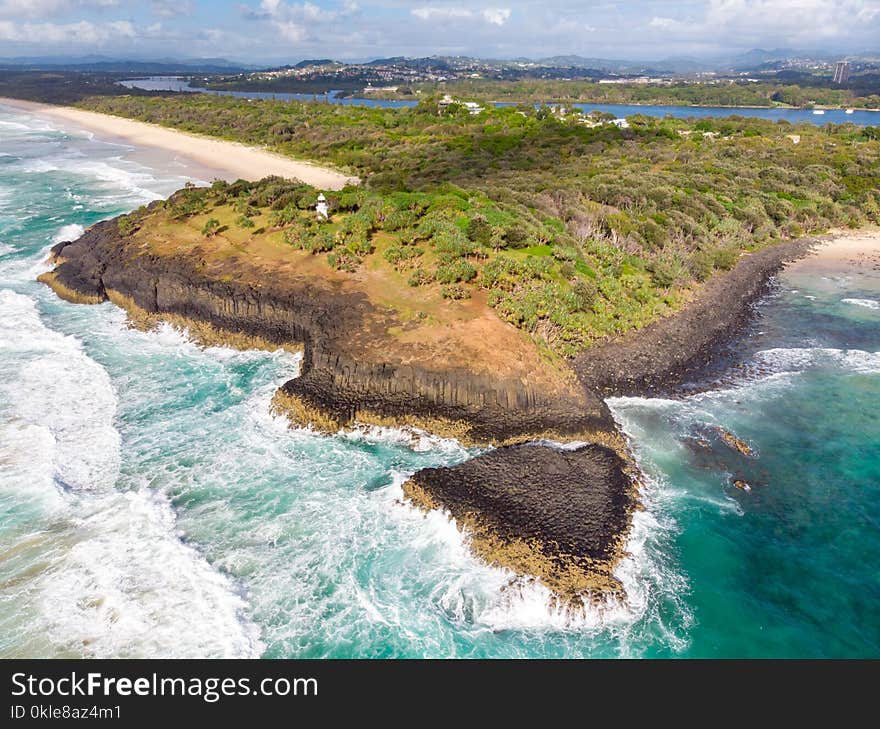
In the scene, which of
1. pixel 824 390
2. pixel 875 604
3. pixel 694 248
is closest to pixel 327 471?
pixel 875 604

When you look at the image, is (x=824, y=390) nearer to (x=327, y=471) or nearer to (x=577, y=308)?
(x=577, y=308)

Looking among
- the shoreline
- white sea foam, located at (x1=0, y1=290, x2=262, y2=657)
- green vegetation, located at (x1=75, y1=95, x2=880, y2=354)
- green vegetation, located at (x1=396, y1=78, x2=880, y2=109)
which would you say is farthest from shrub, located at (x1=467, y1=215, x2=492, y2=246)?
green vegetation, located at (x1=396, y1=78, x2=880, y2=109)

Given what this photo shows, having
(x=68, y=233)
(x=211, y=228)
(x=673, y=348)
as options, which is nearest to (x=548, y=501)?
(x=673, y=348)

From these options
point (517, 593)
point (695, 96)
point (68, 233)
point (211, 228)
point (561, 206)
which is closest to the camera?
point (517, 593)

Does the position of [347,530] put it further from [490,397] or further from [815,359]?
[815,359]

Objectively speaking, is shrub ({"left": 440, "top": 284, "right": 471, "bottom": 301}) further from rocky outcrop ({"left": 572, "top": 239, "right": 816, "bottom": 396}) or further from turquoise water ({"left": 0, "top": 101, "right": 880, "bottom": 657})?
turquoise water ({"left": 0, "top": 101, "right": 880, "bottom": 657})

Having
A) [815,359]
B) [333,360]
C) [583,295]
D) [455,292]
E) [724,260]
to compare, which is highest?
[455,292]
